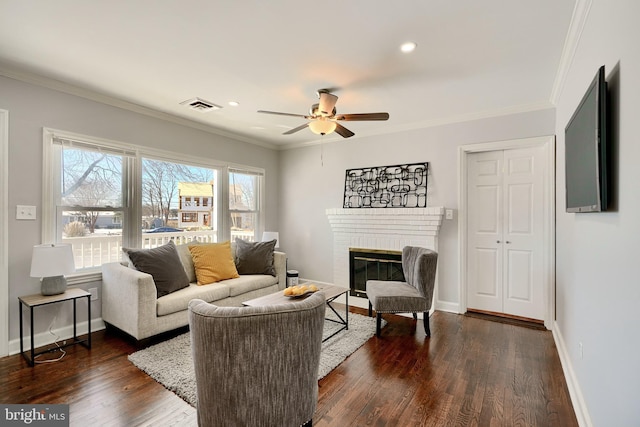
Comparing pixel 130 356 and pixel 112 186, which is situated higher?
pixel 112 186

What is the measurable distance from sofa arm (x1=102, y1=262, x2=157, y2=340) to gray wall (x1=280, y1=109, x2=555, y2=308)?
8.80 ft

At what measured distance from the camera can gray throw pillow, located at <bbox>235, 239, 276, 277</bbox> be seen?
13.4ft

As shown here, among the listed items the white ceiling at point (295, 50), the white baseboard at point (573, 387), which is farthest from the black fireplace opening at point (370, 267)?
the white ceiling at point (295, 50)

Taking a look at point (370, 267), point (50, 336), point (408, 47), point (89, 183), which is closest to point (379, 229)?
point (370, 267)

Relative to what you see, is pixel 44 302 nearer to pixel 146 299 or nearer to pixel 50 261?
pixel 50 261

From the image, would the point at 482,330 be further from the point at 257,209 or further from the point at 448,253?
the point at 257,209

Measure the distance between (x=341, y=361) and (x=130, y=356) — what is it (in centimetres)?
184

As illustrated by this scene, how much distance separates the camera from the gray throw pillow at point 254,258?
409 cm

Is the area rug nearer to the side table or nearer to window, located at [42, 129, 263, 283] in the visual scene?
the side table

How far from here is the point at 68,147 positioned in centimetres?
302

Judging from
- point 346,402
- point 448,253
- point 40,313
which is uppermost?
point 448,253

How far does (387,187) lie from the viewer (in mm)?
4336

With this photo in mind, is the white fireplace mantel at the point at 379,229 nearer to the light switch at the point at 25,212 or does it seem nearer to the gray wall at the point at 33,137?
the gray wall at the point at 33,137

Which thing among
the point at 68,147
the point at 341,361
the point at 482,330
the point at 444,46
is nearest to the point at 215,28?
the point at 444,46
